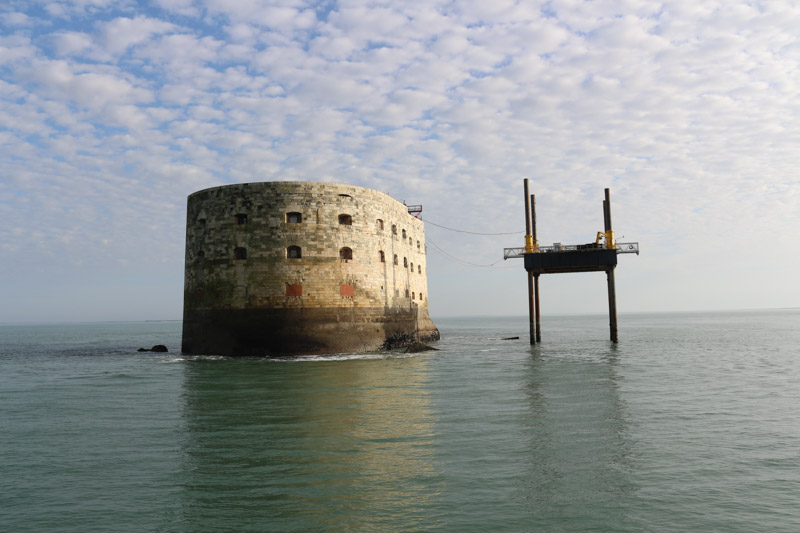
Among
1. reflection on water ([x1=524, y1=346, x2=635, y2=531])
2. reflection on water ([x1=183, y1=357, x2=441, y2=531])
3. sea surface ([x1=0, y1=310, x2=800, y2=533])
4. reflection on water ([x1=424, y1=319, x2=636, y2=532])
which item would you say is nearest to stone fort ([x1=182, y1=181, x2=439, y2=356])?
sea surface ([x1=0, y1=310, x2=800, y2=533])

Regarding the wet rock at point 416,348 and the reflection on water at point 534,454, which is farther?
the wet rock at point 416,348

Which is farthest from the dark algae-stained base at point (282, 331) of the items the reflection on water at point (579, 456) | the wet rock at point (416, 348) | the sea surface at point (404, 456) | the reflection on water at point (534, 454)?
the reflection on water at point (579, 456)

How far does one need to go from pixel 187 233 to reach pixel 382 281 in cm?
1205

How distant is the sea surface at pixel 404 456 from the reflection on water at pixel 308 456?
1.7 inches

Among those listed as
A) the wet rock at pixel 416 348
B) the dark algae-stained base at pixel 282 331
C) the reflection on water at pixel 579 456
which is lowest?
the reflection on water at pixel 579 456

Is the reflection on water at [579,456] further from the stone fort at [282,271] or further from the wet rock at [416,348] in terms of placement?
the wet rock at [416,348]

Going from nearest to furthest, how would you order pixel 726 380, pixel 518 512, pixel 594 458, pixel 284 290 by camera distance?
pixel 518 512, pixel 594 458, pixel 726 380, pixel 284 290

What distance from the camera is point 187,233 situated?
34.8 metres

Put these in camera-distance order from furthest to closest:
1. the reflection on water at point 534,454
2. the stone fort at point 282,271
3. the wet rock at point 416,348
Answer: the wet rock at point 416,348 → the stone fort at point 282,271 → the reflection on water at point 534,454

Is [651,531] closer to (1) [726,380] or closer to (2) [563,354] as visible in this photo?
(1) [726,380]

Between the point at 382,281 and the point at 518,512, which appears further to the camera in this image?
the point at 382,281

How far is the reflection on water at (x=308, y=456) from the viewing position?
7.69 meters

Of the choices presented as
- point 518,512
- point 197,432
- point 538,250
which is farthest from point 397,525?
point 538,250

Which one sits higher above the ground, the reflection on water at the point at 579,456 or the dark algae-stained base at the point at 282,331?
the dark algae-stained base at the point at 282,331
